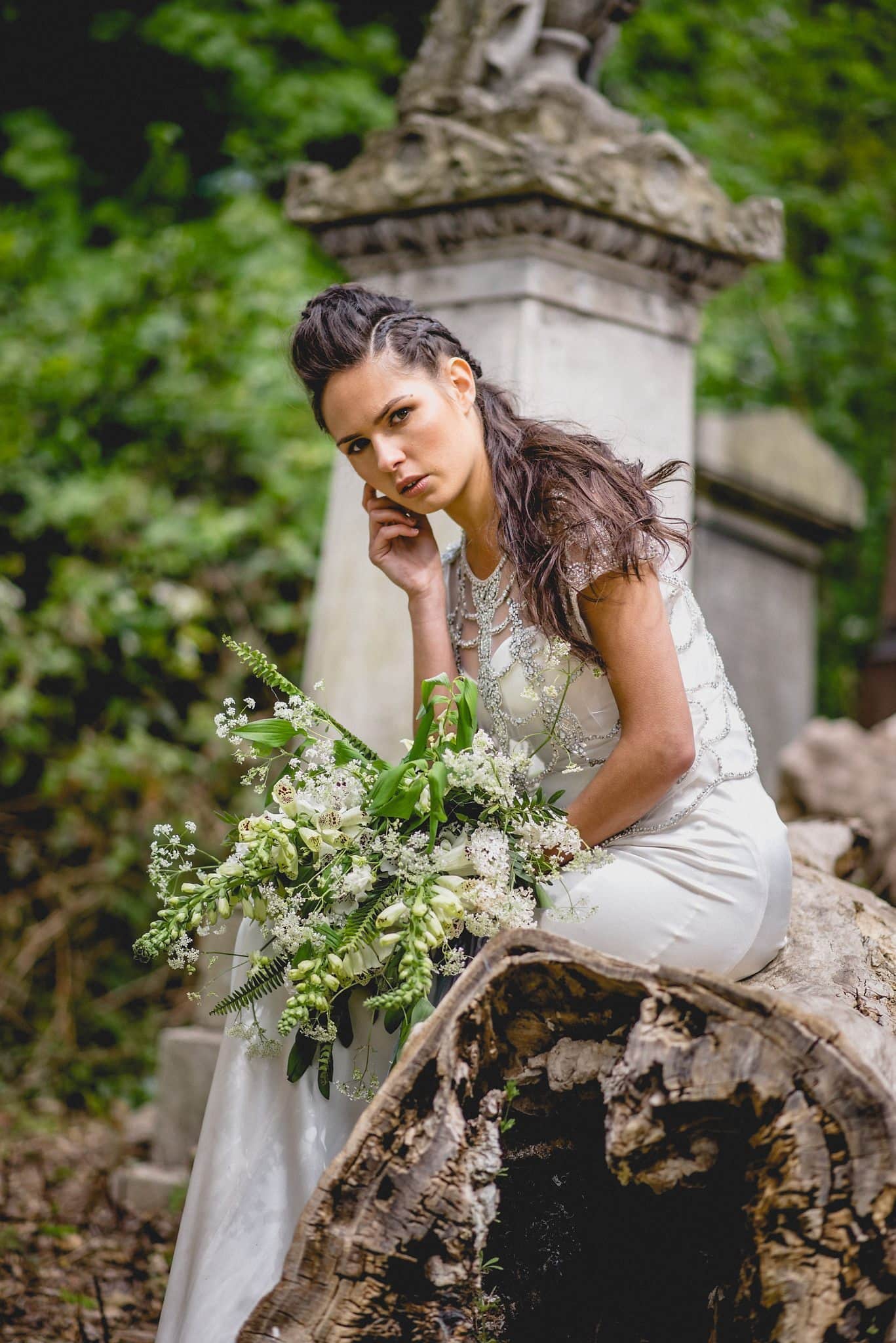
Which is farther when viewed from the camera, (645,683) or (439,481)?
(439,481)

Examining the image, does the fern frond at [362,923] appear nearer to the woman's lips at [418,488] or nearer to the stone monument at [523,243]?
the woman's lips at [418,488]

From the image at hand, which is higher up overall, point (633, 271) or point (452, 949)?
point (633, 271)

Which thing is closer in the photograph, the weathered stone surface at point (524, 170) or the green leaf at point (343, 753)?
the green leaf at point (343, 753)

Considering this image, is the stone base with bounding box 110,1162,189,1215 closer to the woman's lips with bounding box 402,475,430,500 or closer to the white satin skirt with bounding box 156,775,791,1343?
the white satin skirt with bounding box 156,775,791,1343

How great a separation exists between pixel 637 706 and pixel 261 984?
85 cm

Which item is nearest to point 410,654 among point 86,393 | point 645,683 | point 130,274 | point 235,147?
point 645,683

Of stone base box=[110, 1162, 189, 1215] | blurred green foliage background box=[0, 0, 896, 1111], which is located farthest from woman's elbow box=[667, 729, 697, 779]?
blurred green foliage background box=[0, 0, 896, 1111]

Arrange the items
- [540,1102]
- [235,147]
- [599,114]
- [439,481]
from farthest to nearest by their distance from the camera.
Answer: [235,147]
[599,114]
[439,481]
[540,1102]

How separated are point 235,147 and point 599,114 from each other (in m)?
3.46

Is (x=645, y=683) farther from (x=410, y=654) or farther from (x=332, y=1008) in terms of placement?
(x=410, y=654)

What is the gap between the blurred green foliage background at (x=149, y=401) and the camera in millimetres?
5352

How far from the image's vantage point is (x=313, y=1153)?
7.41 feet

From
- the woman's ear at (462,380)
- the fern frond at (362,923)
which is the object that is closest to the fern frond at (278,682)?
the fern frond at (362,923)

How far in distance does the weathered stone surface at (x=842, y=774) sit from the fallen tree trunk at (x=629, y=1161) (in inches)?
92.8
